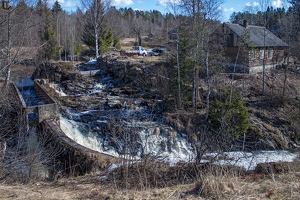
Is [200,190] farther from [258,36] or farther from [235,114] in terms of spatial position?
[258,36]

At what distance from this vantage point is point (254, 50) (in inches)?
1082

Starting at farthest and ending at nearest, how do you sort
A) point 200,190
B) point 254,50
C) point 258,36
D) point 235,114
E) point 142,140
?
point 258,36 → point 254,50 → point 235,114 → point 142,140 → point 200,190

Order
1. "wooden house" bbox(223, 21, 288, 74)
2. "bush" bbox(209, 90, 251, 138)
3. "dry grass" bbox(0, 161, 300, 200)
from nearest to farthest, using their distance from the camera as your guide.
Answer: "dry grass" bbox(0, 161, 300, 200) < "bush" bbox(209, 90, 251, 138) < "wooden house" bbox(223, 21, 288, 74)

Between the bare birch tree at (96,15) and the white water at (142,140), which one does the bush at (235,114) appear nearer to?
the white water at (142,140)

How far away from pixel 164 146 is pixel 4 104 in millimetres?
8651

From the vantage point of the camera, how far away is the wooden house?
27.2 meters

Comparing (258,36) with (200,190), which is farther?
(258,36)

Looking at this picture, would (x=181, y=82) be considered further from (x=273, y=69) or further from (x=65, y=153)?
(x=273, y=69)

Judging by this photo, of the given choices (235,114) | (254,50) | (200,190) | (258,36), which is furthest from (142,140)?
(258,36)

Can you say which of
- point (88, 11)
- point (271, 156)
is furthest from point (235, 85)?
point (88, 11)

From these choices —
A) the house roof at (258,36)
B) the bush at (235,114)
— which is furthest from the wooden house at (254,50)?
the bush at (235,114)

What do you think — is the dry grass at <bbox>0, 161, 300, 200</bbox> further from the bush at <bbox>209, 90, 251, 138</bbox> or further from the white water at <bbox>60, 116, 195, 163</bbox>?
the bush at <bbox>209, 90, 251, 138</bbox>

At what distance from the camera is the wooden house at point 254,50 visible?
89.4 ft

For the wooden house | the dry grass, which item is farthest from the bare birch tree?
the dry grass
